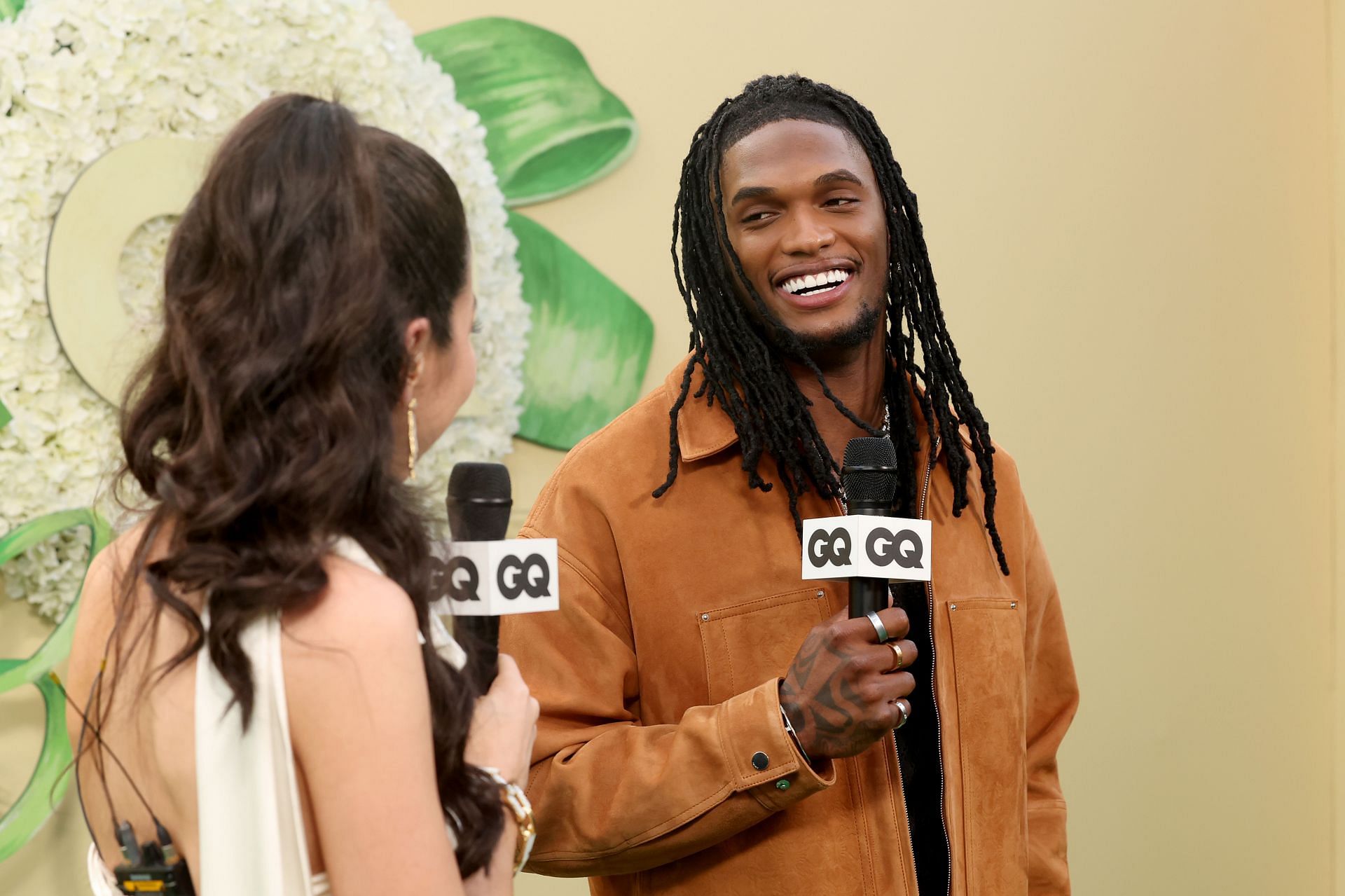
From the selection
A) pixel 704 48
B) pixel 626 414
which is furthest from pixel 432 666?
pixel 704 48

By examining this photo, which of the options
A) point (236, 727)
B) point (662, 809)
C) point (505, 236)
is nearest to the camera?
point (236, 727)

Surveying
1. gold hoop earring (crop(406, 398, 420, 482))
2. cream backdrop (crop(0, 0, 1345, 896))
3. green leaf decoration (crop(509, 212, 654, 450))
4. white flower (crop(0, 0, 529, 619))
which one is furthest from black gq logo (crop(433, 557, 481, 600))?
cream backdrop (crop(0, 0, 1345, 896))

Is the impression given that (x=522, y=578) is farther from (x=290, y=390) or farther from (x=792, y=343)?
(x=792, y=343)

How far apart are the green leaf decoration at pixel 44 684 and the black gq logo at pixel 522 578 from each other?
3.75 feet

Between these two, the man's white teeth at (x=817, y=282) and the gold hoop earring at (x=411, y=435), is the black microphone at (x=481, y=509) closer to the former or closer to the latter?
the gold hoop earring at (x=411, y=435)

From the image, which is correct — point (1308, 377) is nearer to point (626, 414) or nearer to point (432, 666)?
point (626, 414)

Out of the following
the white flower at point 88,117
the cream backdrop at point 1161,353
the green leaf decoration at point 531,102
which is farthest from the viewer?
the cream backdrop at point 1161,353

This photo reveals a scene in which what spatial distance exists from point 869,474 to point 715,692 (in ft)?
1.09

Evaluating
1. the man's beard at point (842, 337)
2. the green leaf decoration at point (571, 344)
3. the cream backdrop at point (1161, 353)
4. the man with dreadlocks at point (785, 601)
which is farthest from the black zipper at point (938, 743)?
the cream backdrop at point (1161, 353)

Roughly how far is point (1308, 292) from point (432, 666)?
2756 mm

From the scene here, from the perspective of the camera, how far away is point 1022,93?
2.94 meters

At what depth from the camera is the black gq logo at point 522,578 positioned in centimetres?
117

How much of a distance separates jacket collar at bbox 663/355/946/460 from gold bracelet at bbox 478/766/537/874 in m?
0.62

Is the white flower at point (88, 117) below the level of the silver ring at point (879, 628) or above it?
above
